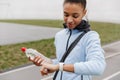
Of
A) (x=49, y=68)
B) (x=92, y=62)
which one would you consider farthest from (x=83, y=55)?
(x=49, y=68)

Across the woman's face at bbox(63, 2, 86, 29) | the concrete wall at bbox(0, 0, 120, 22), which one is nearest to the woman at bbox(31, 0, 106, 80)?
the woman's face at bbox(63, 2, 86, 29)

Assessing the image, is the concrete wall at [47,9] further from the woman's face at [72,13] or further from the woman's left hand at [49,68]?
the woman's left hand at [49,68]

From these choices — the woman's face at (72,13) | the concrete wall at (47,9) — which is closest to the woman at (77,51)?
the woman's face at (72,13)

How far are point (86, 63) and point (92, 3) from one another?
3213 cm

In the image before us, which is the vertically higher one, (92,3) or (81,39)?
(81,39)

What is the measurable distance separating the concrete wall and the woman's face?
30.9 metres

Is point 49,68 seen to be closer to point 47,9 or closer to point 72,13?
point 72,13

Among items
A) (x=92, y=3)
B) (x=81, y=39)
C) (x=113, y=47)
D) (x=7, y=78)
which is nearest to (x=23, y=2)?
(x=92, y=3)

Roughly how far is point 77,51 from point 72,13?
0.92 feet

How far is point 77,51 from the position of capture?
2.62 m

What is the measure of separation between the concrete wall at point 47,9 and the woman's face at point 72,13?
3086 cm

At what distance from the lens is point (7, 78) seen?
910 centimetres

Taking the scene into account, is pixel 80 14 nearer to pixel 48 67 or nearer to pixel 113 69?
pixel 48 67

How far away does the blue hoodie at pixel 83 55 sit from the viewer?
2393 millimetres
